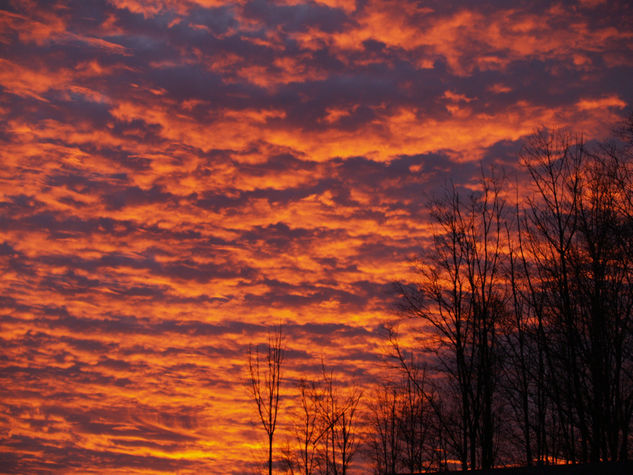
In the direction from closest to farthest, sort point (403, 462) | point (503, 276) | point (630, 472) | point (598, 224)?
point (630, 472), point (598, 224), point (503, 276), point (403, 462)

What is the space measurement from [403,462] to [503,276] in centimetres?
2925

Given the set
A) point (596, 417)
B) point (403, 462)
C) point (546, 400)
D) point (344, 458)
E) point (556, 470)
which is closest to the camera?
point (556, 470)

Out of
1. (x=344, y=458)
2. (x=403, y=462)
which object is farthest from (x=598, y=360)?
(x=403, y=462)

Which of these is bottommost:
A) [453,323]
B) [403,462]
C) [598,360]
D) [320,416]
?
[403,462]

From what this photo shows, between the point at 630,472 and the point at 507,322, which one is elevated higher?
the point at 507,322

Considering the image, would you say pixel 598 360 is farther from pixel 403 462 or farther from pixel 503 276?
pixel 403 462

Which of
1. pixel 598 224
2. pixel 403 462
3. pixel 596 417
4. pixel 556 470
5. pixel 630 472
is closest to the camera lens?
pixel 630 472

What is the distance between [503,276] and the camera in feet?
72.6

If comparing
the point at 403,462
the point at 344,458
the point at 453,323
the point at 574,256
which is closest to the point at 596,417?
the point at 574,256

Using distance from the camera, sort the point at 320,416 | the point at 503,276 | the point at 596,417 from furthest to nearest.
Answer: the point at 320,416 < the point at 503,276 < the point at 596,417

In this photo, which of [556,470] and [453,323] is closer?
[556,470]

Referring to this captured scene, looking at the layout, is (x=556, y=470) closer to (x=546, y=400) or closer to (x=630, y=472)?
(x=630, y=472)

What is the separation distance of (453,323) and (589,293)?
19.9ft

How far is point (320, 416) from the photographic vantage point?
1469 inches
